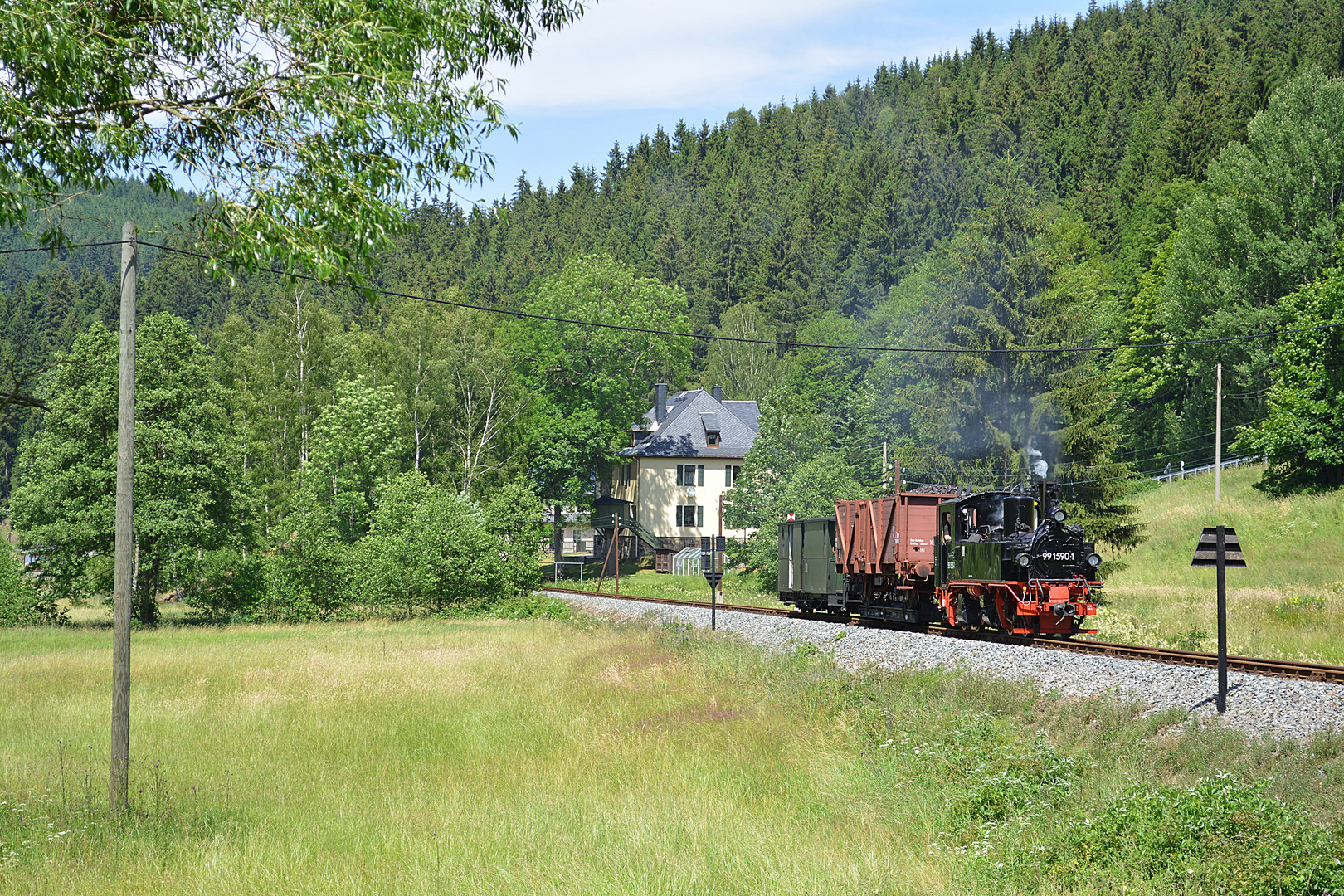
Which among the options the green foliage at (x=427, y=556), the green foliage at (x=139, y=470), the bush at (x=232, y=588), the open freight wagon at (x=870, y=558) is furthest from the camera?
the bush at (x=232, y=588)

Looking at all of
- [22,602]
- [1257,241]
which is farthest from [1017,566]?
[1257,241]

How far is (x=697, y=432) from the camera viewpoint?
73.6 metres

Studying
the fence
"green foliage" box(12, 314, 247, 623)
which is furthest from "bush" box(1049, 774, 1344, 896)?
the fence

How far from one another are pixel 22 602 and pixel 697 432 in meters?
44.9

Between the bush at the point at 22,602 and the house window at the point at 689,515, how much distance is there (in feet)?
134

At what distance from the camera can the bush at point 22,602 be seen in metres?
37.4

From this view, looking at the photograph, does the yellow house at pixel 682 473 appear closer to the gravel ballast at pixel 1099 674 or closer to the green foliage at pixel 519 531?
the green foliage at pixel 519 531

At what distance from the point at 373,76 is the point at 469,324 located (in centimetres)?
4941

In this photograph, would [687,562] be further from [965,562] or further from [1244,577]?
[965,562]

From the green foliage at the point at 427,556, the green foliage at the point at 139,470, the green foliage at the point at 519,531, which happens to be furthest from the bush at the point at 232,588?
the green foliage at the point at 519,531

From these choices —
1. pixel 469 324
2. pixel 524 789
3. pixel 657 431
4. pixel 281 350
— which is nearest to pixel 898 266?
pixel 657 431

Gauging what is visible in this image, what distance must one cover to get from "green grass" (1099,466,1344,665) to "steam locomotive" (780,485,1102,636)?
2.62 m

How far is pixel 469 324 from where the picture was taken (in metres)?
56.6

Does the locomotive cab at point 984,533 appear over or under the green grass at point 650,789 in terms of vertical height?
over
